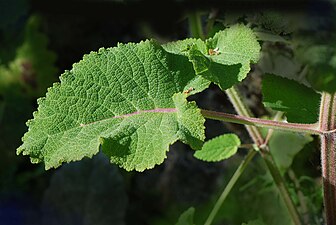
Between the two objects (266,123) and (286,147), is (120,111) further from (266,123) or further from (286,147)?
(286,147)

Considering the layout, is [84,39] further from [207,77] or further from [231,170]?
[207,77]

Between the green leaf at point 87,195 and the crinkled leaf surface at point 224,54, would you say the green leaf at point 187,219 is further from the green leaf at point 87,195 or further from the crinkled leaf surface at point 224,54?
the green leaf at point 87,195

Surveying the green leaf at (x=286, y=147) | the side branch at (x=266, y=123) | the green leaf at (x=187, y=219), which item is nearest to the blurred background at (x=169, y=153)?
the green leaf at (x=286, y=147)

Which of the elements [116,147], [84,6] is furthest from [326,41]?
[84,6]

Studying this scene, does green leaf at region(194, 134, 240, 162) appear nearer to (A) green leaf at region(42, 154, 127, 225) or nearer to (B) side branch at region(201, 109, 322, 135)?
(B) side branch at region(201, 109, 322, 135)

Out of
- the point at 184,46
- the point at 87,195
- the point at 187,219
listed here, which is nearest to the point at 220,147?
the point at 187,219
